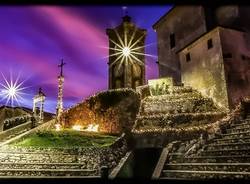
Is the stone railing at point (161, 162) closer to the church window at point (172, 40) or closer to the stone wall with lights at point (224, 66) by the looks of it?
the stone wall with lights at point (224, 66)

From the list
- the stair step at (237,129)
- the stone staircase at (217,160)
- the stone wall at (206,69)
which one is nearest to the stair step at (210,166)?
the stone staircase at (217,160)

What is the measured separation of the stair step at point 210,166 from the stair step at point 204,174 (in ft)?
1.49

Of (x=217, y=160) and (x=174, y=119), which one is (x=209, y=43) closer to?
(x=174, y=119)

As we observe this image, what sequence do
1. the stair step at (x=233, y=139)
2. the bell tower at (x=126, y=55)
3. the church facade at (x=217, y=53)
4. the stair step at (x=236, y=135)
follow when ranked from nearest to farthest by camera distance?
the stair step at (x=233, y=139)
the stair step at (x=236, y=135)
the church facade at (x=217, y=53)
the bell tower at (x=126, y=55)

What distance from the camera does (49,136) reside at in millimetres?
21000

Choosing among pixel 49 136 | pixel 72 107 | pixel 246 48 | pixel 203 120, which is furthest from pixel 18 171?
pixel 246 48

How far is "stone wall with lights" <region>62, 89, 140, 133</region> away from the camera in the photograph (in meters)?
29.9

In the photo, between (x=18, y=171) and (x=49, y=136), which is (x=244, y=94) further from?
(x=18, y=171)

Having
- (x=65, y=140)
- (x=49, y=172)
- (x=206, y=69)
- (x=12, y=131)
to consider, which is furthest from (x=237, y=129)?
(x=12, y=131)

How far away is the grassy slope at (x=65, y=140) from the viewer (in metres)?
19.2

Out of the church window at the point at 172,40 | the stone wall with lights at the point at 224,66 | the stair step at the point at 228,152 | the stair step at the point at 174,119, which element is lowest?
the stair step at the point at 228,152

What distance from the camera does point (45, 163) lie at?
52.5 ft

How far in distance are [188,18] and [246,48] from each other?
1052cm

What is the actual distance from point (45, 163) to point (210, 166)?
900cm
